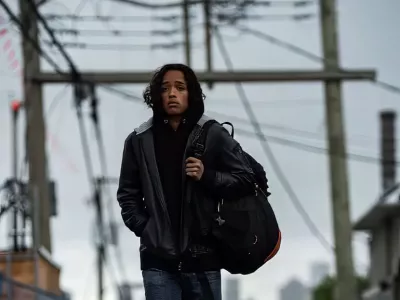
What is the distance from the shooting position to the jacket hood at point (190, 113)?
598 cm

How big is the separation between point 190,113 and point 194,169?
0.35 metres

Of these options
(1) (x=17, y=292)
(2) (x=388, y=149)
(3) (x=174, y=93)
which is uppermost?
(2) (x=388, y=149)

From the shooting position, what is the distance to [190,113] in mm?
5996

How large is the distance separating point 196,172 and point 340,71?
41.5 ft

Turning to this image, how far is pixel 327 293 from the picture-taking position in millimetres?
106562

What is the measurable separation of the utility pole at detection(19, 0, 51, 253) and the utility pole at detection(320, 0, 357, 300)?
4.02 meters

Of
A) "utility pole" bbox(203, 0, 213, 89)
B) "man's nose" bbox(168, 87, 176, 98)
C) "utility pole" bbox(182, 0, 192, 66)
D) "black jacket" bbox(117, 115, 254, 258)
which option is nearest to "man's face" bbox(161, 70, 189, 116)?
"man's nose" bbox(168, 87, 176, 98)

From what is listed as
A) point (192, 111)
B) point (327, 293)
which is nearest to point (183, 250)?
point (192, 111)

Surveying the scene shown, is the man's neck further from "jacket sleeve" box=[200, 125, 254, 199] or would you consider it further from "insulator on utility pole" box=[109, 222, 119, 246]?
"insulator on utility pole" box=[109, 222, 119, 246]

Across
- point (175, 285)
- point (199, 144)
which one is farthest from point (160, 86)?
point (175, 285)

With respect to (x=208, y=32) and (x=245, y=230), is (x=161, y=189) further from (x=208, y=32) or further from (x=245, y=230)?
(x=208, y=32)

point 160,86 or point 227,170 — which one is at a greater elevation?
point 160,86

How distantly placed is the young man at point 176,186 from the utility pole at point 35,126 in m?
11.6

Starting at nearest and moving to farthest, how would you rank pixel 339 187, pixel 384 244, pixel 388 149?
pixel 339 187 < pixel 384 244 < pixel 388 149
